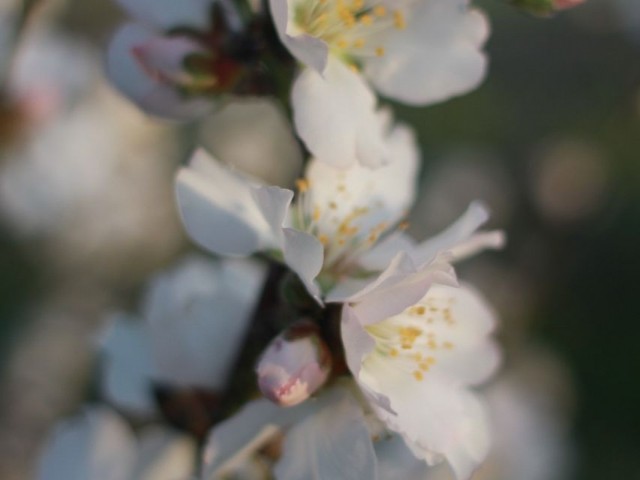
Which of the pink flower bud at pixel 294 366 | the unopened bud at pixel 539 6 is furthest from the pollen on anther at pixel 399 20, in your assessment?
the pink flower bud at pixel 294 366

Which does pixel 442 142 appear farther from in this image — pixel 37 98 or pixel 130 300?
pixel 37 98

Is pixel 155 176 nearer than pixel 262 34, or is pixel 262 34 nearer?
pixel 262 34

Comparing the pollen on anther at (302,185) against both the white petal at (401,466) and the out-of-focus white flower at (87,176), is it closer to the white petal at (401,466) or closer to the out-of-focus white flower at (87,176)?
the white petal at (401,466)

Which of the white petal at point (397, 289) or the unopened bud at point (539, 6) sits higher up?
the unopened bud at point (539, 6)

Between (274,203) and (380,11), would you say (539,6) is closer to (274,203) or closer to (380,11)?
(380,11)

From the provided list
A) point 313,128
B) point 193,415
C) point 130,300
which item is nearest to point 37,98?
point 130,300

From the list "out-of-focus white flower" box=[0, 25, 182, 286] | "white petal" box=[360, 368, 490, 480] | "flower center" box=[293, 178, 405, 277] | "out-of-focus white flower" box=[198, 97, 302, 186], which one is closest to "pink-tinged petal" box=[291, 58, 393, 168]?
"flower center" box=[293, 178, 405, 277]

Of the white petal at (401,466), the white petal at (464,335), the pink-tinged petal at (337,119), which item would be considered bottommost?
the white petal at (401,466)
